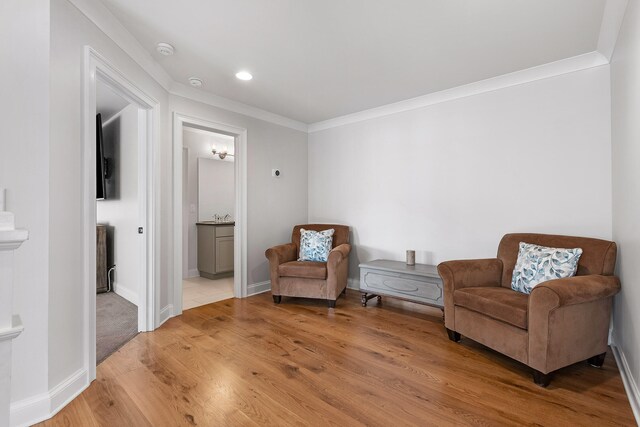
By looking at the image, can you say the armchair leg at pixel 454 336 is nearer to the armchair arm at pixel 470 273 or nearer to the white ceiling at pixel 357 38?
the armchair arm at pixel 470 273

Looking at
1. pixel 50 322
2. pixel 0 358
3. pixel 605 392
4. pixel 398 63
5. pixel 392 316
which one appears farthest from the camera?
pixel 392 316

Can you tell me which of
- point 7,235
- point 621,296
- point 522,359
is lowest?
point 522,359

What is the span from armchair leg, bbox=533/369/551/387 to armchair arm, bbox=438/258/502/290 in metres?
0.76

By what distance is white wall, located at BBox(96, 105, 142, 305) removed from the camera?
3.68m

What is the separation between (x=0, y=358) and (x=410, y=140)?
3.70 meters

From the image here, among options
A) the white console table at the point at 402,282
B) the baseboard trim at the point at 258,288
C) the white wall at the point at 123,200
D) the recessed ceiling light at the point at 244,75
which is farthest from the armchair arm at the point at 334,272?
the white wall at the point at 123,200

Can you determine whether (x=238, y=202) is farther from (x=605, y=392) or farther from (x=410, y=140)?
(x=605, y=392)

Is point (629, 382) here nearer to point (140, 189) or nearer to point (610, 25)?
point (610, 25)

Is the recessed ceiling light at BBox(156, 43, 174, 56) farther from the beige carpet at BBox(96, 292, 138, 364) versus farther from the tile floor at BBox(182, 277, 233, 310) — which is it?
the tile floor at BBox(182, 277, 233, 310)

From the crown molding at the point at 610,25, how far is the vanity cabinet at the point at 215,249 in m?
4.65

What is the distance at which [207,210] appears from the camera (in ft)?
17.3

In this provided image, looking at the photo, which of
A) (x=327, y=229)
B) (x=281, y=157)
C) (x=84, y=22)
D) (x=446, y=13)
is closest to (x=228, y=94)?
(x=281, y=157)

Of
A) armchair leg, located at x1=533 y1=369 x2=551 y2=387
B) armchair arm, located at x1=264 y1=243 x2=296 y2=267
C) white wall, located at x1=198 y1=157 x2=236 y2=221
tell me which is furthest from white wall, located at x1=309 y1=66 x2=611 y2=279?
white wall, located at x1=198 y1=157 x2=236 y2=221

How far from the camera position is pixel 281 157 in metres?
4.40
